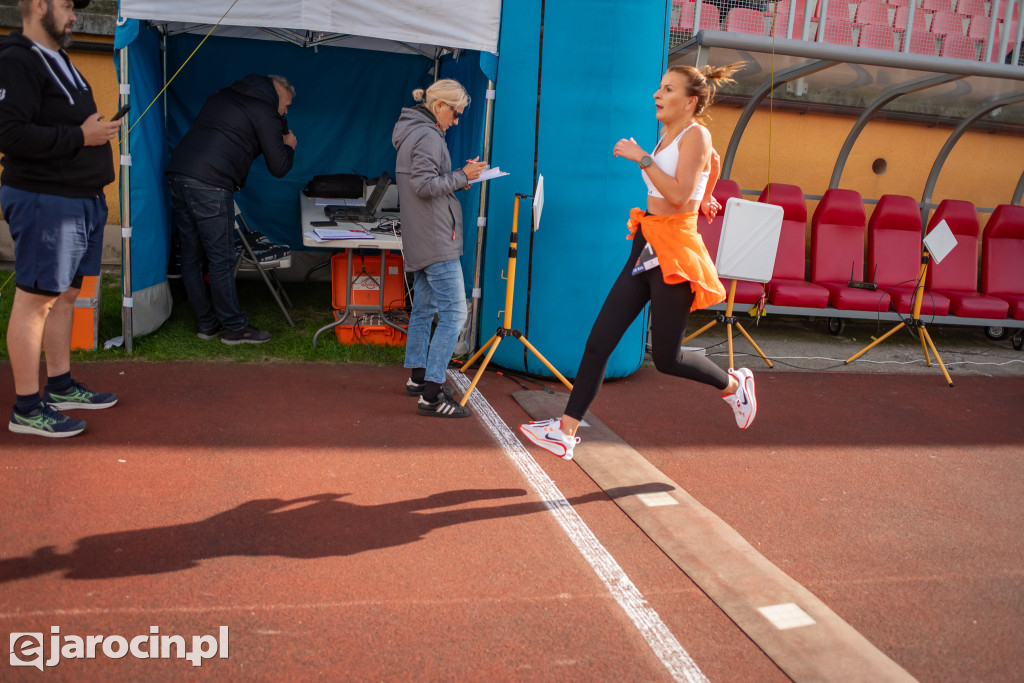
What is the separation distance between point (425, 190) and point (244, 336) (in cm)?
237

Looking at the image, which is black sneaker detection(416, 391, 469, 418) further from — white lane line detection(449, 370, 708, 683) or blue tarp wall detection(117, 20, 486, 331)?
blue tarp wall detection(117, 20, 486, 331)

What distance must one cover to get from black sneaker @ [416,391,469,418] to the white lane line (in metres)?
0.16

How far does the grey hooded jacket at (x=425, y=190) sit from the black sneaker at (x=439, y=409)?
0.82 metres

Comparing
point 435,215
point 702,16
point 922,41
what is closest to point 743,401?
point 435,215

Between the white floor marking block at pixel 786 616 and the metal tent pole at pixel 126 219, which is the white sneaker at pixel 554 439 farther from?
the metal tent pole at pixel 126 219

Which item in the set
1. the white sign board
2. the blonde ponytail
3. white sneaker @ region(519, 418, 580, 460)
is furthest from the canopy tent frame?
white sneaker @ region(519, 418, 580, 460)

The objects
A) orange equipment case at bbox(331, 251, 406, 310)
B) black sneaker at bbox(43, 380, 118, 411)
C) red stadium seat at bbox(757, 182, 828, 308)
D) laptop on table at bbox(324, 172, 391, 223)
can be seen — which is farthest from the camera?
red stadium seat at bbox(757, 182, 828, 308)

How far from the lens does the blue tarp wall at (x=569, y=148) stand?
209 inches

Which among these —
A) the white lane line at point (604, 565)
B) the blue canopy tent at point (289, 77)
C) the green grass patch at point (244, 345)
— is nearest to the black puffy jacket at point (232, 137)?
the blue canopy tent at point (289, 77)

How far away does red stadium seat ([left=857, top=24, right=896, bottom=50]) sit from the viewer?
11.2m

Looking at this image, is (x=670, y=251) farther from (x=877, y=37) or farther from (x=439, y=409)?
(x=877, y=37)

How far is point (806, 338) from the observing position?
8453 millimetres

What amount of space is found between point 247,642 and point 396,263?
4.35m

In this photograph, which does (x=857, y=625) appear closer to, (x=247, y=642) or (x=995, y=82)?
(x=247, y=642)
